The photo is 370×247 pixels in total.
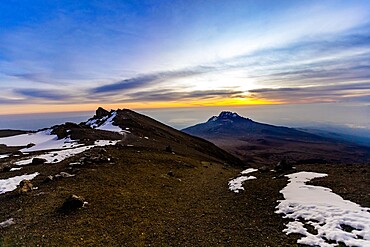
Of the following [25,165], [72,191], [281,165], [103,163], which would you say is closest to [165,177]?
[103,163]

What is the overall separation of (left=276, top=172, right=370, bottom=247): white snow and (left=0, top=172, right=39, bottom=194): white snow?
20243mm

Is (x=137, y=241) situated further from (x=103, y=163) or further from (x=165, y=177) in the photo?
(x=103, y=163)

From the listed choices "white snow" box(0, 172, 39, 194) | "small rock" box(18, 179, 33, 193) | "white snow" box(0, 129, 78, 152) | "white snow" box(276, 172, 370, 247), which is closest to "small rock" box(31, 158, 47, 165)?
"white snow" box(0, 172, 39, 194)

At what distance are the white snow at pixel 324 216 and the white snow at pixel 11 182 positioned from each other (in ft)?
66.4

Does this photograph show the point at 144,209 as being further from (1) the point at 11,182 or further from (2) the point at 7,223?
(1) the point at 11,182

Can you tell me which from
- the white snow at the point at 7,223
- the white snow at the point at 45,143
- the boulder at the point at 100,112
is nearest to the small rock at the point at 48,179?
the white snow at the point at 7,223

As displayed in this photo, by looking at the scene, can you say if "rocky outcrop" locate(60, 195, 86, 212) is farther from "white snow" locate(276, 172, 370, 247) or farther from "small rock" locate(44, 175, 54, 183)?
"white snow" locate(276, 172, 370, 247)

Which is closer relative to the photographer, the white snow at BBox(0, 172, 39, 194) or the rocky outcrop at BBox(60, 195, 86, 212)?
the rocky outcrop at BBox(60, 195, 86, 212)

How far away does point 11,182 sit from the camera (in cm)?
2061

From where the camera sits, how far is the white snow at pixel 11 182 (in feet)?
62.2

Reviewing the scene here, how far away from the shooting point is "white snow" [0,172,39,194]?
18953 mm

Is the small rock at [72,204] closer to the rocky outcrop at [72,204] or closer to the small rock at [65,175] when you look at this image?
the rocky outcrop at [72,204]

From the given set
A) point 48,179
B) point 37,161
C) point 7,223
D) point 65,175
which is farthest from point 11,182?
point 7,223

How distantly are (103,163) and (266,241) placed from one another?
62.6 feet
